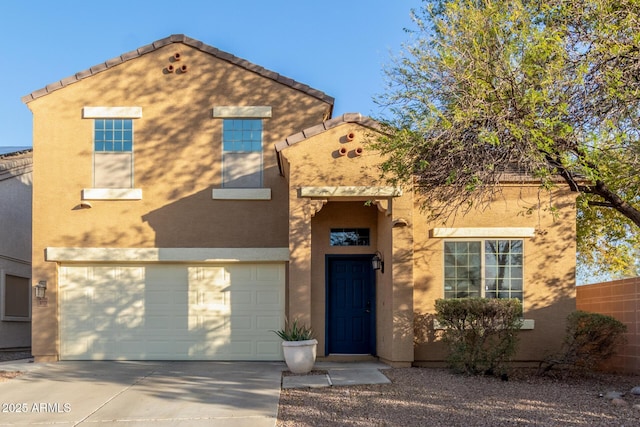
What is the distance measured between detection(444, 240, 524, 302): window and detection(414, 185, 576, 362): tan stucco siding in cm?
15

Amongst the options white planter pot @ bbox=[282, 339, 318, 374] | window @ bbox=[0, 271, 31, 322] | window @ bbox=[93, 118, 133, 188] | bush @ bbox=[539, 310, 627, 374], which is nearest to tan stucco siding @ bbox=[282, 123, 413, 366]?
white planter pot @ bbox=[282, 339, 318, 374]

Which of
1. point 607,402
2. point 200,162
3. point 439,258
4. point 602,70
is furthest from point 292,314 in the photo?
point 602,70

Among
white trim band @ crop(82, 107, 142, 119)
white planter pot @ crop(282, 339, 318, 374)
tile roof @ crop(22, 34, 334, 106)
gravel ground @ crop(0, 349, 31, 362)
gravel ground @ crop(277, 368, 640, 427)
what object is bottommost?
gravel ground @ crop(0, 349, 31, 362)

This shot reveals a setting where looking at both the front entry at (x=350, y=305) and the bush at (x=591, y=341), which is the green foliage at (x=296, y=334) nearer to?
the front entry at (x=350, y=305)

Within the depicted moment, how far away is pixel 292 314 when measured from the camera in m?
11.7

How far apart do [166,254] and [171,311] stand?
1.21m

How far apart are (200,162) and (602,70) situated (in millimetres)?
8160

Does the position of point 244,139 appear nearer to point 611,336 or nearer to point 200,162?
point 200,162

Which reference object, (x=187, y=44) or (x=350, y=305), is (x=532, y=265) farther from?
(x=187, y=44)

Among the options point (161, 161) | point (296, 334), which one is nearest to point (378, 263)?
point (296, 334)

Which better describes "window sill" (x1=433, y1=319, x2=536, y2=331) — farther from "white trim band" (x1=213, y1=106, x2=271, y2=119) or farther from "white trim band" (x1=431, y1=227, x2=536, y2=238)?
"white trim band" (x1=213, y1=106, x2=271, y2=119)

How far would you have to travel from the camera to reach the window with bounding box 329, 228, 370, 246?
516 inches

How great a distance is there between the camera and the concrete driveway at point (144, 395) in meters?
8.09

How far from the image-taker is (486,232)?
39.5 feet
